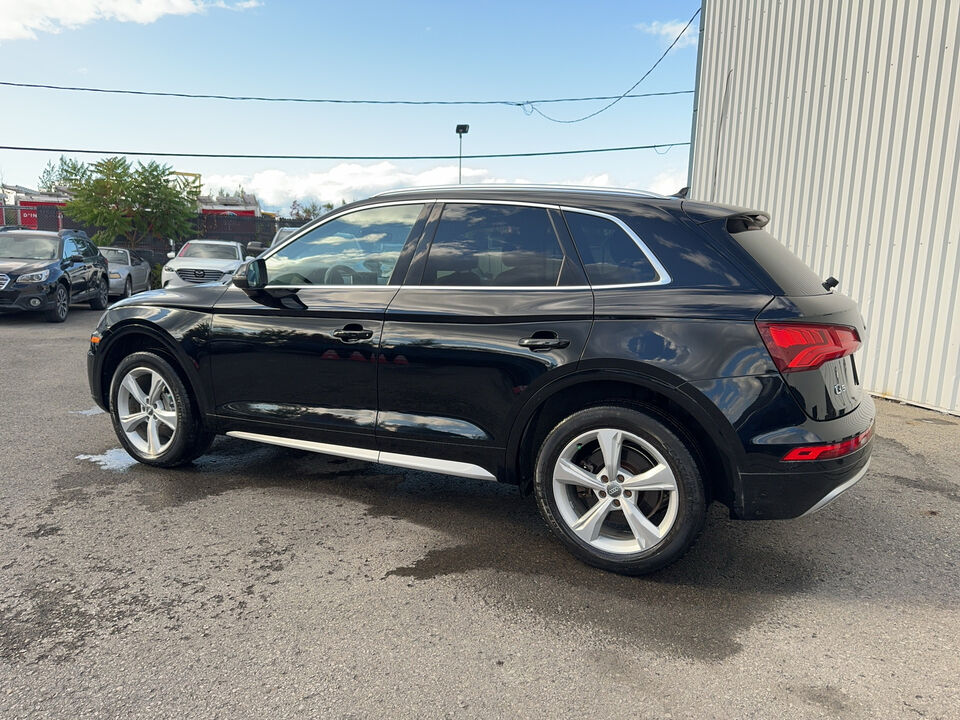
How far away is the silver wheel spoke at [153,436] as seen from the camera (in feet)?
15.5

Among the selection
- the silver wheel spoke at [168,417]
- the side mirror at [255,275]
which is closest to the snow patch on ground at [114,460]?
the silver wheel spoke at [168,417]

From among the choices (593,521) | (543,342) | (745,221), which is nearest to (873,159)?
(745,221)

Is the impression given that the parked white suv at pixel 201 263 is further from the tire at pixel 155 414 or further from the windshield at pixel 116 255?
the tire at pixel 155 414

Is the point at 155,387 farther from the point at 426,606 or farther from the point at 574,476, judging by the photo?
the point at 574,476

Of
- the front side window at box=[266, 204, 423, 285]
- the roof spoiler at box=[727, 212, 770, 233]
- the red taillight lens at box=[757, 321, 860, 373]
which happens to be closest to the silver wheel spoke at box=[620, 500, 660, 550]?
the red taillight lens at box=[757, 321, 860, 373]

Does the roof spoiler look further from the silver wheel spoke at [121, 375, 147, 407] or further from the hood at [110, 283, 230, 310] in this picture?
the silver wheel spoke at [121, 375, 147, 407]

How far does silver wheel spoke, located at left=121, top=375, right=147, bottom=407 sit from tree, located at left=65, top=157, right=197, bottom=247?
28.6 metres

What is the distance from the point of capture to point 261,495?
4391mm

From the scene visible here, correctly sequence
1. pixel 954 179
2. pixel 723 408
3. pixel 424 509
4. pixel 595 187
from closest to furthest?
pixel 723 408
pixel 595 187
pixel 424 509
pixel 954 179

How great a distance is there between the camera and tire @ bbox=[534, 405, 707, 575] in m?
3.21

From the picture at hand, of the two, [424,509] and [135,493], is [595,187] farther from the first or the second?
[135,493]

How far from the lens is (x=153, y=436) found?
473 centimetres

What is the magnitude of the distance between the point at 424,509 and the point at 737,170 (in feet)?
25.6

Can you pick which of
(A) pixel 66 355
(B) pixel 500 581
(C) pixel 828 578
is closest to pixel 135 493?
(B) pixel 500 581
